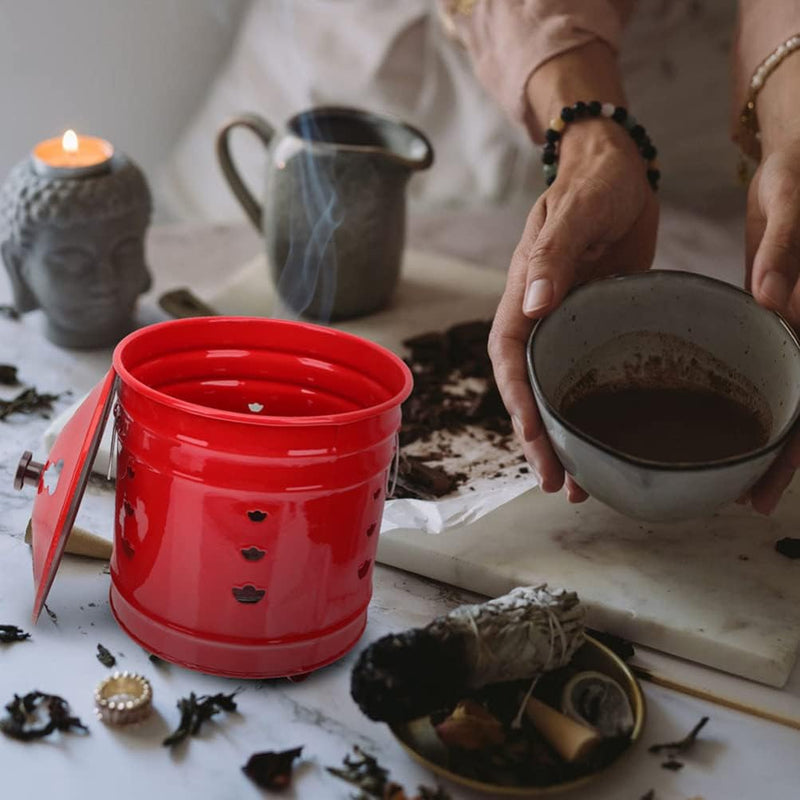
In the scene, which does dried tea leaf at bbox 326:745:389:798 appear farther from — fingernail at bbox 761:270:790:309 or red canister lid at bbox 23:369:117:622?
fingernail at bbox 761:270:790:309

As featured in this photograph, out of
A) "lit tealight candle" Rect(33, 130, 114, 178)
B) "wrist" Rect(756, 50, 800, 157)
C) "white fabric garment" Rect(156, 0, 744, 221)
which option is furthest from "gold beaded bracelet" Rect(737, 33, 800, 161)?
"lit tealight candle" Rect(33, 130, 114, 178)

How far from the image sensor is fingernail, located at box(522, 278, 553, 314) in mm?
1013

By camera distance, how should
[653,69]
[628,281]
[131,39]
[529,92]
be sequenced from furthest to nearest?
[131,39]
[653,69]
[529,92]
[628,281]

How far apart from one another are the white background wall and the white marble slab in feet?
3.72

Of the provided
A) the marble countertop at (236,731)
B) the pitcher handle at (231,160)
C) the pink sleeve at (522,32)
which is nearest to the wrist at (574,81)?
the pink sleeve at (522,32)

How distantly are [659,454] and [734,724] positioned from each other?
0.23 m

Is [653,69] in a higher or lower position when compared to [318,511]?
higher

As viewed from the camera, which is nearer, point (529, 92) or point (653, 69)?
point (529, 92)

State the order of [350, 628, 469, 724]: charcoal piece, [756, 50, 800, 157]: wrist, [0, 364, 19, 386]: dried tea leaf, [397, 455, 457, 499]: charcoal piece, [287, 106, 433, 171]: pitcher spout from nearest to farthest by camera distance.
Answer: [350, 628, 469, 724]: charcoal piece < [397, 455, 457, 499]: charcoal piece < [756, 50, 800, 157]: wrist < [0, 364, 19, 386]: dried tea leaf < [287, 106, 433, 171]: pitcher spout

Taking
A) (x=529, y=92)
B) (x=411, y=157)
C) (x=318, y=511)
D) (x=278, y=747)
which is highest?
(x=529, y=92)

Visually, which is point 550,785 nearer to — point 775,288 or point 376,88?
point 775,288

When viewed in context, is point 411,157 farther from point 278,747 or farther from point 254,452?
point 278,747

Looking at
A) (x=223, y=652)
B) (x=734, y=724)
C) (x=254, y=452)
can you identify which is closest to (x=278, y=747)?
(x=223, y=652)

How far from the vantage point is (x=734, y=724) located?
905mm
